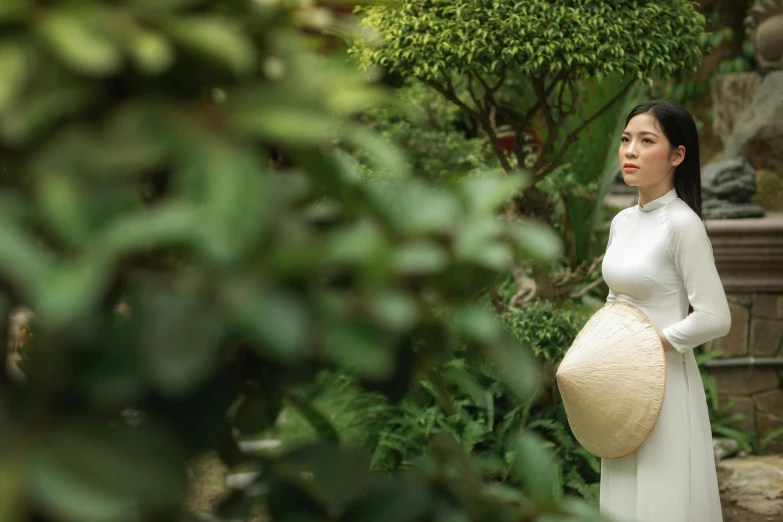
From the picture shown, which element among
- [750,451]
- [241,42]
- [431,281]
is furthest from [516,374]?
[750,451]

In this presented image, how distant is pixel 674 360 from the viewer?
2.99 meters

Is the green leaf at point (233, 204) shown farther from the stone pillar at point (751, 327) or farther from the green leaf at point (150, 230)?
the stone pillar at point (751, 327)

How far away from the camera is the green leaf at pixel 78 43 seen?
57 centimetres

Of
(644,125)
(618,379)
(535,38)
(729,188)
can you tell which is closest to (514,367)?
(618,379)

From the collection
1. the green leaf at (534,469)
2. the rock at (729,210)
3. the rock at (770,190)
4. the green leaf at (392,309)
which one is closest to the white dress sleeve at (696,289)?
the green leaf at (534,469)

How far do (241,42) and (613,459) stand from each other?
2.72 metres

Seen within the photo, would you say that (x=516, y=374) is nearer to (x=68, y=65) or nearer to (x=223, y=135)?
(x=223, y=135)

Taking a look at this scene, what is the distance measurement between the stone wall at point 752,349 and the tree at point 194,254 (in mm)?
5319

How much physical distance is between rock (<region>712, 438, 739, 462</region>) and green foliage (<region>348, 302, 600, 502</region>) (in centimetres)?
79

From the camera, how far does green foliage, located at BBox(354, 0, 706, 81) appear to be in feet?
14.7

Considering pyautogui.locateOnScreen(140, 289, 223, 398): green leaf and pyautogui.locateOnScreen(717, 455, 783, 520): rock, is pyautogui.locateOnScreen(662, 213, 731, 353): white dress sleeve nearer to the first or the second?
pyautogui.locateOnScreen(717, 455, 783, 520): rock

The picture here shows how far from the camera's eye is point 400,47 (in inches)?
183

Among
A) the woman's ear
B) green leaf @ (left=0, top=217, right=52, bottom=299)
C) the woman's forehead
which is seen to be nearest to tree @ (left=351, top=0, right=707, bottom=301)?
the woman's forehead

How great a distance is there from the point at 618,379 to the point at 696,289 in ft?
1.22
